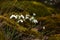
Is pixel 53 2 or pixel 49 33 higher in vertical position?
pixel 49 33

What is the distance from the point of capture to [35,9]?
25.4 ft

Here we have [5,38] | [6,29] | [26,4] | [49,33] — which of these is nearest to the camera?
[5,38]

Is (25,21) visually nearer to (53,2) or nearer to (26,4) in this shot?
(26,4)

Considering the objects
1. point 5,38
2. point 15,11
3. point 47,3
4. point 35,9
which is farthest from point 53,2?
point 5,38

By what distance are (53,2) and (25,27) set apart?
321 centimetres

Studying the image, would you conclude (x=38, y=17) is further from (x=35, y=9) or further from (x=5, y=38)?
(x=5, y=38)

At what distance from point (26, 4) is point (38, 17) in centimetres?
63

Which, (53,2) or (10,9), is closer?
(10,9)

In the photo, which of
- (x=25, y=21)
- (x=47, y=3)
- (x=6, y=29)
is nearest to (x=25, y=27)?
(x=25, y=21)

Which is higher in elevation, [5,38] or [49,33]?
[5,38]

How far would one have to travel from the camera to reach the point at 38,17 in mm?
7441

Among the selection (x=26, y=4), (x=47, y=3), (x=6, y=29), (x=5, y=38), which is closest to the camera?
(x=5, y=38)

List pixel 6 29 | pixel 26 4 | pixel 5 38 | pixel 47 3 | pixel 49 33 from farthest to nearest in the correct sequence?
pixel 47 3 → pixel 26 4 → pixel 49 33 → pixel 6 29 → pixel 5 38

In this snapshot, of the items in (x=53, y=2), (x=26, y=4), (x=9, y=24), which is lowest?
(x=53, y=2)
